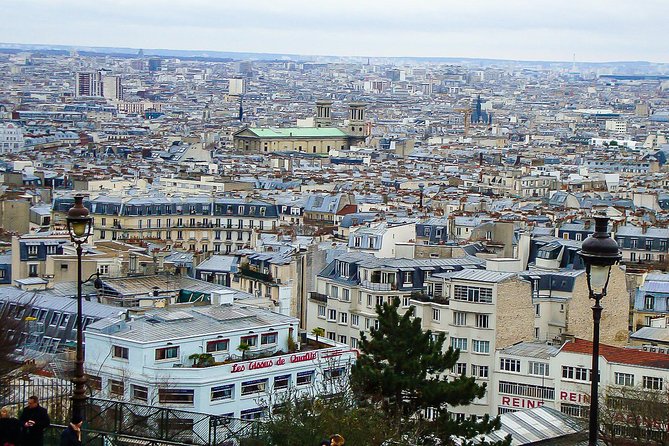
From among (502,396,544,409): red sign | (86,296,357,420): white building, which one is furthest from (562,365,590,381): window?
(86,296,357,420): white building

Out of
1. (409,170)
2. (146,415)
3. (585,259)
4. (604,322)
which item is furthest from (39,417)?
(409,170)

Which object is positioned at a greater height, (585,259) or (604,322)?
(585,259)

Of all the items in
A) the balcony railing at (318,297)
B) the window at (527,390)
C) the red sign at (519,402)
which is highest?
the balcony railing at (318,297)

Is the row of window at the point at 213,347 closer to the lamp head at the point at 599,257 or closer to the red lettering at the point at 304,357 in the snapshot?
the red lettering at the point at 304,357

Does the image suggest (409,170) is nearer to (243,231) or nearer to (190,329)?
(243,231)

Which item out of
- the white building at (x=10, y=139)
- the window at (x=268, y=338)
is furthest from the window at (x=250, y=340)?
the white building at (x=10, y=139)

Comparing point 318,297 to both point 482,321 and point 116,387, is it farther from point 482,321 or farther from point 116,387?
point 116,387
